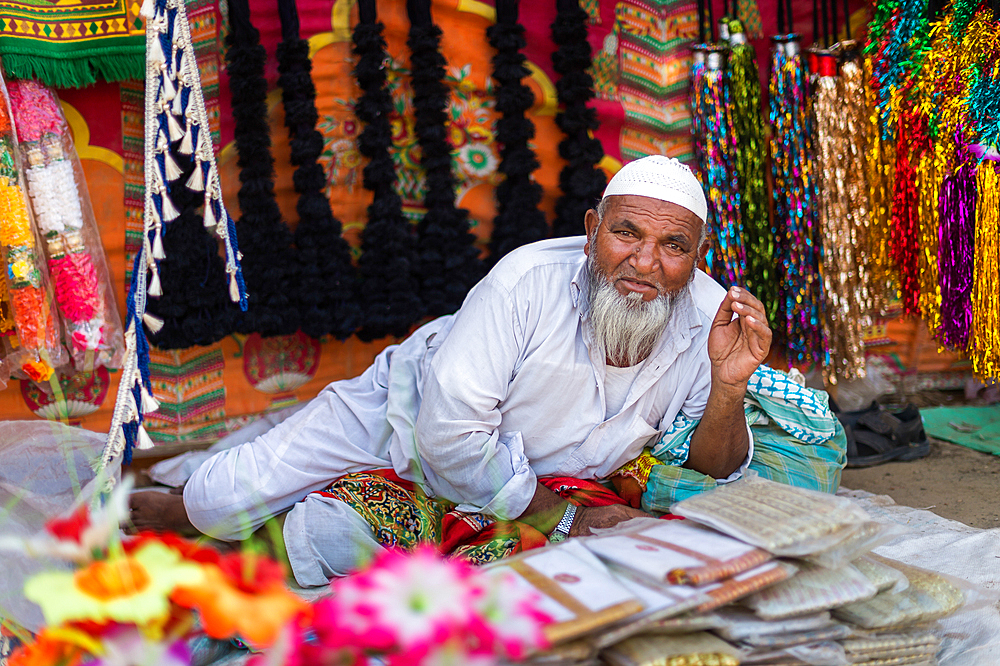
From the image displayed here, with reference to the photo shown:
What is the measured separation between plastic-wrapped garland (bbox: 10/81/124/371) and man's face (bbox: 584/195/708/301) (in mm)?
1674

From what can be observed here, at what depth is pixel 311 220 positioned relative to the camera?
2811 millimetres

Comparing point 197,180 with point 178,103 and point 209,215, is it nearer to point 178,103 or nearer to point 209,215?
point 209,215

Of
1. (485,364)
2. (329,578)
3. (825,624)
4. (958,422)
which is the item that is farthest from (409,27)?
(958,422)

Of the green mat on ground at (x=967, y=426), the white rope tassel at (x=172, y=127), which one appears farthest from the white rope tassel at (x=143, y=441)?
the green mat on ground at (x=967, y=426)

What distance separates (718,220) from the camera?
3.23m

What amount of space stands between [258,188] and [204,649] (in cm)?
156

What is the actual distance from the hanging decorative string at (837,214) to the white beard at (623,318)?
4.39 ft

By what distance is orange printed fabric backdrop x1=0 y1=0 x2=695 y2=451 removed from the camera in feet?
9.19

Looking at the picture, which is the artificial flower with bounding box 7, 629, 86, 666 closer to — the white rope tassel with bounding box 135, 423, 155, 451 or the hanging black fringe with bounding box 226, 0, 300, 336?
the white rope tassel with bounding box 135, 423, 155, 451

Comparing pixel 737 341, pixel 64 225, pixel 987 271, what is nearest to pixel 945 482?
pixel 987 271

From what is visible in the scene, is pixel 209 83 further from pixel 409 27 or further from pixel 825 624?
pixel 825 624

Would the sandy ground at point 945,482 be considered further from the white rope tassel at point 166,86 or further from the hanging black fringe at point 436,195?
the white rope tassel at point 166,86

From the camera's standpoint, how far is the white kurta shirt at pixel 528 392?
2.15 meters

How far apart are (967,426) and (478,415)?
8.43 ft
